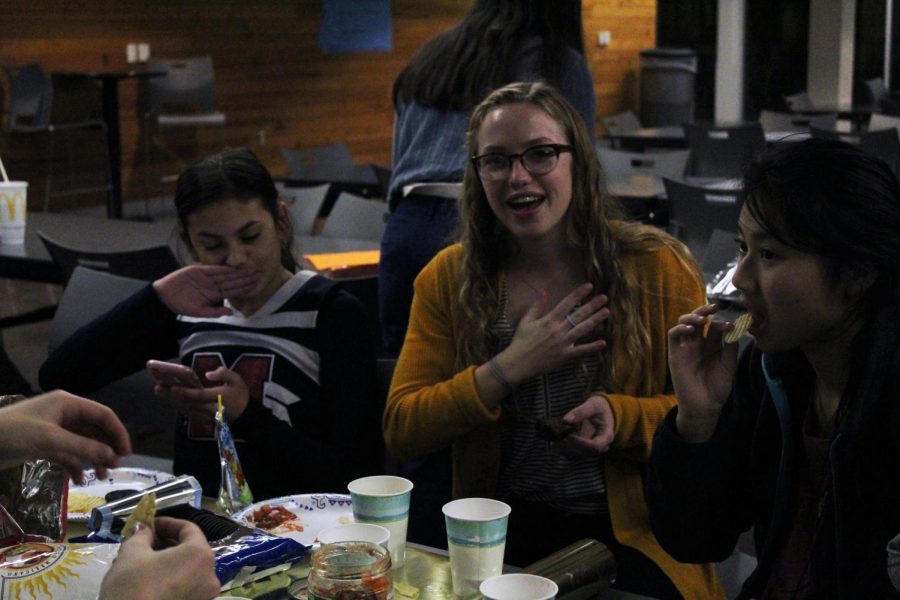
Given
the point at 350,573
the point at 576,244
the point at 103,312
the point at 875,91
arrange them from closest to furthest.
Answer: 1. the point at 350,573
2. the point at 576,244
3. the point at 103,312
4. the point at 875,91

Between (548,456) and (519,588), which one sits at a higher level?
(519,588)

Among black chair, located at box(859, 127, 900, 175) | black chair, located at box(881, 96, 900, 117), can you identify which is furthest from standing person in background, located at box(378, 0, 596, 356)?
black chair, located at box(881, 96, 900, 117)

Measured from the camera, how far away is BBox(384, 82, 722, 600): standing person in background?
198cm

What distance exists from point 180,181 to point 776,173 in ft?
3.99

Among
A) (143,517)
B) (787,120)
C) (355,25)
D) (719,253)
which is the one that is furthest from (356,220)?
(355,25)

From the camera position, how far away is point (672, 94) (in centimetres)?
1262

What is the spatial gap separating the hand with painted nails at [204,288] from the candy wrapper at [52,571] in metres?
0.90

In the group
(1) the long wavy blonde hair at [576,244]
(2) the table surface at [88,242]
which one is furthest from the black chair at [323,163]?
(1) the long wavy blonde hair at [576,244]

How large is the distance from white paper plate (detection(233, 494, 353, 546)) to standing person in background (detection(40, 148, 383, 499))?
14.5 inches

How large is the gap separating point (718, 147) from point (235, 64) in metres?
4.99

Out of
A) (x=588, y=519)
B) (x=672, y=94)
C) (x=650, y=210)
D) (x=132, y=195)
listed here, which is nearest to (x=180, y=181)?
(x=588, y=519)

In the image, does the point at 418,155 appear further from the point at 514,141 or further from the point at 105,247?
the point at 105,247

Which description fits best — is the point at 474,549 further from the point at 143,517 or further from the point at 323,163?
the point at 323,163

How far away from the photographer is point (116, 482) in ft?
6.04
